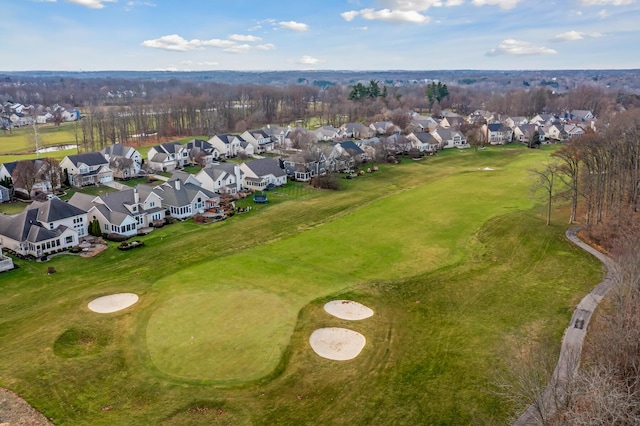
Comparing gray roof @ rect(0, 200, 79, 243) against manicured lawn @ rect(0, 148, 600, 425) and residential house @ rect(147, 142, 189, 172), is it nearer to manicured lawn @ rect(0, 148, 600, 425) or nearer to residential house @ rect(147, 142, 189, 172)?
manicured lawn @ rect(0, 148, 600, 425)

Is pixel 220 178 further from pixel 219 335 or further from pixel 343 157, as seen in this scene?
pixel 219 335

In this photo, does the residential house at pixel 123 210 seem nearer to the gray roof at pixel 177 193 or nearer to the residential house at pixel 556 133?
the gray roof at pixel 177 193

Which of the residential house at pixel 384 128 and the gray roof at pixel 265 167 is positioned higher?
the residential house at pixel 384 128

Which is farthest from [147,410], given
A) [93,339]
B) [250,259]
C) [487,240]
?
[487,240]

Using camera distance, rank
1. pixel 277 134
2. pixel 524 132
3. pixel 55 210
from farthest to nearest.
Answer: pixel 524 132
pixel 277 134
pixel 55 210

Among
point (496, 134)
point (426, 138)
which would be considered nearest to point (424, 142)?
point (426, 138)

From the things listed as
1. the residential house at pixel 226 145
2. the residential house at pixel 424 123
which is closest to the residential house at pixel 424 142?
the residential house at pixel 424 123

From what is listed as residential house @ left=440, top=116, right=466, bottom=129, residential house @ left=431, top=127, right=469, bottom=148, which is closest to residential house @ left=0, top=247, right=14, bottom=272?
residential house @ left=431, top=127, right=469, bottom=148
